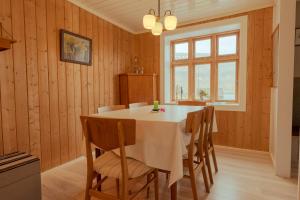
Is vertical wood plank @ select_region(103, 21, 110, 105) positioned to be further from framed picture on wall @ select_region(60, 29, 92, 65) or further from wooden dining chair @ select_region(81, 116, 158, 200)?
wooden dining chair @ select_region(81, 116, 158, 200)

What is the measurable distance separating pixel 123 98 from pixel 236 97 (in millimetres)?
2206

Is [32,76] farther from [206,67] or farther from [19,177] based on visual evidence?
[206,67]

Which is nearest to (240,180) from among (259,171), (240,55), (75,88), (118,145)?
(259,171)

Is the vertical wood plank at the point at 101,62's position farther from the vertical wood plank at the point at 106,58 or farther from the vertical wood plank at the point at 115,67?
the vertical wood plank at the point at 115,67

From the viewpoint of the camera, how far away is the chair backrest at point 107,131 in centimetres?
125

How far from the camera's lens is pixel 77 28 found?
9.50 feet

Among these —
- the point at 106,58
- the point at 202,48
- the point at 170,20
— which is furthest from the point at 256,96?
the point at 106,58

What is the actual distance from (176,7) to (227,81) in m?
1.68

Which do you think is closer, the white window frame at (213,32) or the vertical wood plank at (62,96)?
the vertical wood plank at (62,96)

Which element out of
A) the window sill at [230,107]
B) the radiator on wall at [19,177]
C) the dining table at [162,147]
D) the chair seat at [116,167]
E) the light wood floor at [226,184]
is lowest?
the light wood floor at [226,184]

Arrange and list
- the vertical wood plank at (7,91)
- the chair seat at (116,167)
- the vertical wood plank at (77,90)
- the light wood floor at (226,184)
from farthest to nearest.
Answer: the vertical wood plank at (77,90)
the vertical wood plank at (7,91)
the light wood floor at (226,184)
the chair seat at (116,167)

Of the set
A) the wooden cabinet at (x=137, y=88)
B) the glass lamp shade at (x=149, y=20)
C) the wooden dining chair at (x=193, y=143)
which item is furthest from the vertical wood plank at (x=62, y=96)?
the wooden dining chair at (x=193, y=143)

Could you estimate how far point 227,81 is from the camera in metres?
3.64

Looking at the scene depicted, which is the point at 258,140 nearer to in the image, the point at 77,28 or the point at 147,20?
the point at 147,20
